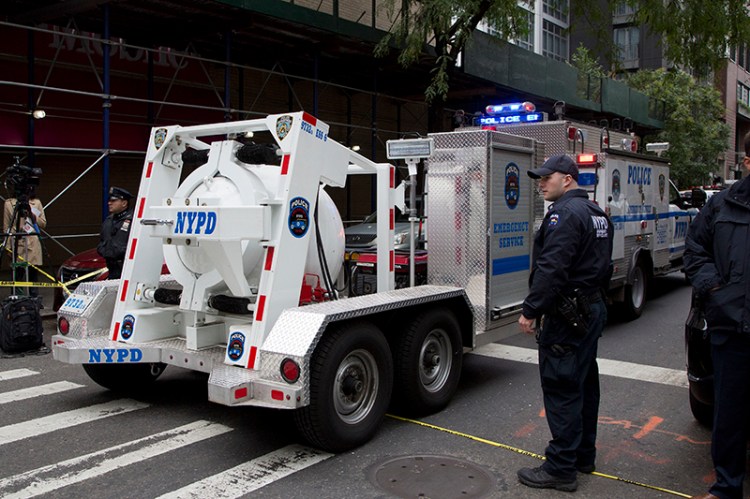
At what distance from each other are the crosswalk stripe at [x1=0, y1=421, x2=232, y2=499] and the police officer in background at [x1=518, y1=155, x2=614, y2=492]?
8.28 feet

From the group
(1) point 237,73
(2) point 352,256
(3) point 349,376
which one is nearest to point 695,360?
(3) point 349,376

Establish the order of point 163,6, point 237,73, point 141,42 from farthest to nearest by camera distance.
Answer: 1. point 237,73
2. point 141,42
3. point 163,6

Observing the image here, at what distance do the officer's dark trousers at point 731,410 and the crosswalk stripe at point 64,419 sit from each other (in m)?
4.53

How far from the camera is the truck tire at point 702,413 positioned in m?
5.55

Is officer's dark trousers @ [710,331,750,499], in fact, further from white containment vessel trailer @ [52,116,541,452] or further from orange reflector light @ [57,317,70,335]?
orange reflector light @ [57,317,70,335]

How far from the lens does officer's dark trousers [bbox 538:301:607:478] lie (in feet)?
14.1

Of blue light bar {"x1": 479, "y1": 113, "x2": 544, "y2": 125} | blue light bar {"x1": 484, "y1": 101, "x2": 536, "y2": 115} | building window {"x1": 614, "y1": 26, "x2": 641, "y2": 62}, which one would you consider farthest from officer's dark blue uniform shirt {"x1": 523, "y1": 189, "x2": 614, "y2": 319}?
building window {"x1": 614, "y1": 26, "x2": 641, "y2": 62}

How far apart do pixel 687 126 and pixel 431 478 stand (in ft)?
104

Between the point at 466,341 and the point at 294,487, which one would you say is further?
the point at 466,341

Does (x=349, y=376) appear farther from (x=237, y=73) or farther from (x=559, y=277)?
(x=237, y=73)

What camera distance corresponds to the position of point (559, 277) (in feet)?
13.9

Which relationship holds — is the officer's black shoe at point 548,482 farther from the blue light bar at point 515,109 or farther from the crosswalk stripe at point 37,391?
the blue light bar at point 515,109

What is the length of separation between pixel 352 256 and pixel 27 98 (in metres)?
9.47

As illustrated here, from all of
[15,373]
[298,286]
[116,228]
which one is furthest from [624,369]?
[15,373]
